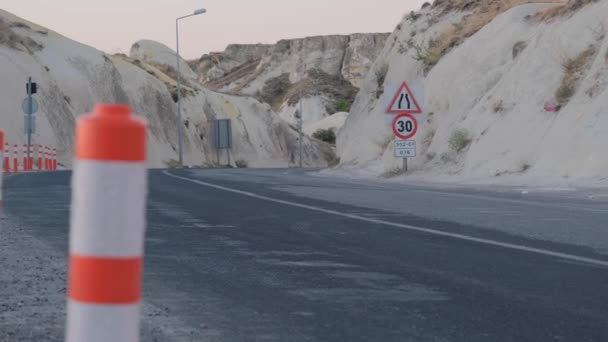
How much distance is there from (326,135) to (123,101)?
49096 mm

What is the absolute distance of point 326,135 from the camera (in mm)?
124750

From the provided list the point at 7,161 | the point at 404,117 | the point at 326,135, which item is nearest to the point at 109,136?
the point at 404,117

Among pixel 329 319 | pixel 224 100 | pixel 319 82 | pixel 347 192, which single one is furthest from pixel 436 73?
pixel 319 82

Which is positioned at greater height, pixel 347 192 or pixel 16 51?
pixel 16 51

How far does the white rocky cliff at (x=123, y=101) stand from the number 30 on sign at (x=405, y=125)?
31262mm

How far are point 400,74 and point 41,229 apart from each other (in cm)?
3433

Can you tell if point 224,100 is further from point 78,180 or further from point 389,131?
point 78,180

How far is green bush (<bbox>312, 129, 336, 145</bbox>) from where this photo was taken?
124 m

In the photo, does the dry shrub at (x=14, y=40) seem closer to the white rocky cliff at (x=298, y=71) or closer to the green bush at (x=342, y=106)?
the white rocky cliff at (x=298, y=71)

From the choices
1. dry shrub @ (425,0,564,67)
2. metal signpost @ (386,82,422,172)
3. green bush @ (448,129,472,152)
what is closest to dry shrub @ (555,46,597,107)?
green bush @ (448,129,472,152)

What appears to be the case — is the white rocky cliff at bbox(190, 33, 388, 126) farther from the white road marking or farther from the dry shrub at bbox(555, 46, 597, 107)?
the white road marking

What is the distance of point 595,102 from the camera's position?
2483 cm

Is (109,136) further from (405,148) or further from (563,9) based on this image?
(563,9)

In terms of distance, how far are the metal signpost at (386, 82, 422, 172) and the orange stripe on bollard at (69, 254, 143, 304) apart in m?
23.2
